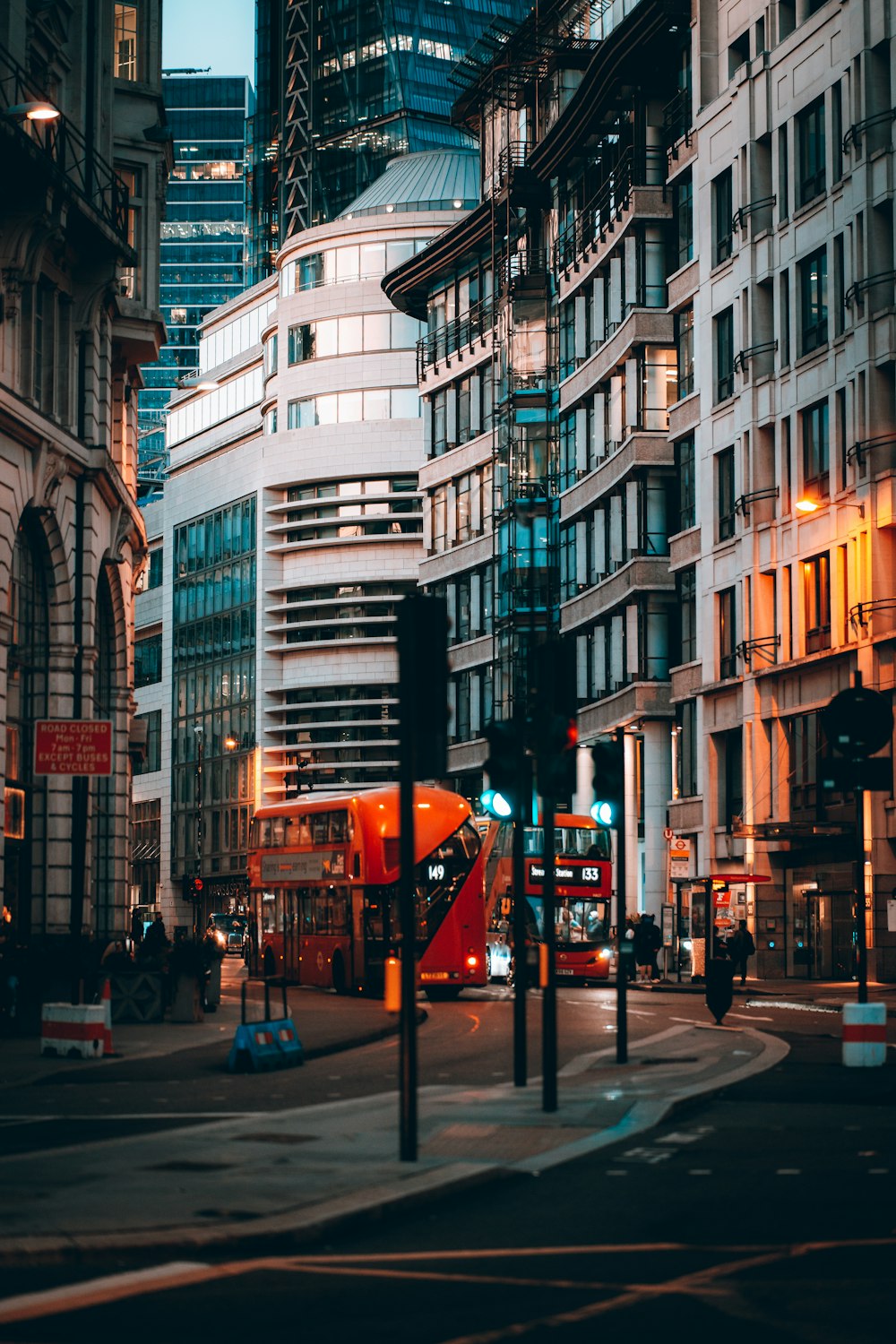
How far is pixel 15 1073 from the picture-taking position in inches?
A: 924

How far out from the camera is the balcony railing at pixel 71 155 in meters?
37.1

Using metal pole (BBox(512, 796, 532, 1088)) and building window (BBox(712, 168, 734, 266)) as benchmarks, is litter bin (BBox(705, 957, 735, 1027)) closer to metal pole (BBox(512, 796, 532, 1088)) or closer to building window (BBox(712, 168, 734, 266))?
metal pole (BBox(512, 796, 532, 1088))

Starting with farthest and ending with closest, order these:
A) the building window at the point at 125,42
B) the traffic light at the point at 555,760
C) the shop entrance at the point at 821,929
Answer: the shop entrance at the point at 821,929, the building window at the point at 125,42, the traffic light at the point at 555,760

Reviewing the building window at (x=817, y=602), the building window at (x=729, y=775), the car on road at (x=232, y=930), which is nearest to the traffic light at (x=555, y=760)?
the building window at (x=817, y=602)

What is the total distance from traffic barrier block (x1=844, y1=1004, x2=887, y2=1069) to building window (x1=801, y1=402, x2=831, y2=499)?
32920 millimetres

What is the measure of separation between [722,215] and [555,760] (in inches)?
1900

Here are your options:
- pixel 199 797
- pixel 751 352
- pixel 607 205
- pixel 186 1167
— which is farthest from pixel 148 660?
pixel 186 1167

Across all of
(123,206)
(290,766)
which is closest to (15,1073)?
(123,206)

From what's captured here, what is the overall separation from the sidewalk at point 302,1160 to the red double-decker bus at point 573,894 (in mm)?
28897

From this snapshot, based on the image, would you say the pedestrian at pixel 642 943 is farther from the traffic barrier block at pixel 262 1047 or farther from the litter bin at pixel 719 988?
the traffic barrier block at pixel 262 1047

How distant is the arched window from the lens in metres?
39.8

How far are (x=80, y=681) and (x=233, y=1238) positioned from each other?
32.7 meters

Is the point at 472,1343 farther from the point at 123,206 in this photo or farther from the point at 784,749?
the point at 784,749

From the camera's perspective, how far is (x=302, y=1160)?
1405cm
